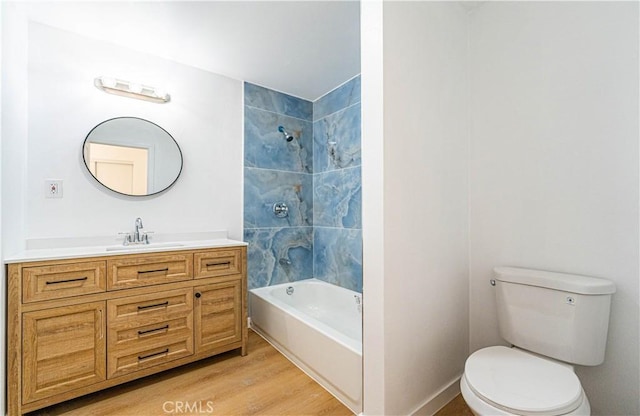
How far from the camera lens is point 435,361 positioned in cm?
158

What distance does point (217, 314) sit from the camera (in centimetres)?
204

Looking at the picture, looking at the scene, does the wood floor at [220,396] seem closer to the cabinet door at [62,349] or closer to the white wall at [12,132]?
the cabinet door at [62,349]

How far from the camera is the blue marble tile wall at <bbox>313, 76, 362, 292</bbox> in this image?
2.62m

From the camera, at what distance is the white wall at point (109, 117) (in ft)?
6.11

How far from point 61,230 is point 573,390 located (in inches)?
112

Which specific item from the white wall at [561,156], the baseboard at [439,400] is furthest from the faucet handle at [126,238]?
the white wall at [561,156]

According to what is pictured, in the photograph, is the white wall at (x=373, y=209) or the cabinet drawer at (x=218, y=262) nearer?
the white wall at (x=373, y=209)

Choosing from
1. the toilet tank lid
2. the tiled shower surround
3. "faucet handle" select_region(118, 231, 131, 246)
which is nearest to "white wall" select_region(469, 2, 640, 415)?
the toilet tank lid

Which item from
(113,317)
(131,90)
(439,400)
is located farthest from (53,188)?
(439,400)

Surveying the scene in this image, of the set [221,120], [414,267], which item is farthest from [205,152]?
[414,267]

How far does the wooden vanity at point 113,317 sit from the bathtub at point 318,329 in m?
0.31

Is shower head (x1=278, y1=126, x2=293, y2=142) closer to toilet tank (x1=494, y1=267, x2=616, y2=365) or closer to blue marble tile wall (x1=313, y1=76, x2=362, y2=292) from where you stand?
blue marble tile wall (x1=313, y1=76, x2=362, y2=292)

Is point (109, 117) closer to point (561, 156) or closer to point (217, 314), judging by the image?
point (217, 314)

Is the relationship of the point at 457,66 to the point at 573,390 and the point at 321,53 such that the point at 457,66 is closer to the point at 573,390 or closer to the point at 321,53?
the point at 321,53
